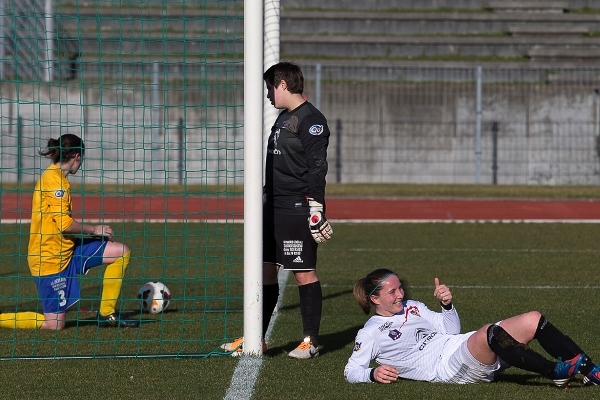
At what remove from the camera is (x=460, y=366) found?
225 inches

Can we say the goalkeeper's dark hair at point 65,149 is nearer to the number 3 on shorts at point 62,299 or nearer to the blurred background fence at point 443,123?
the number 3 on shorts at point 62,299

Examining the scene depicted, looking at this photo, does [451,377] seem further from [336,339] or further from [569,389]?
[336,339]

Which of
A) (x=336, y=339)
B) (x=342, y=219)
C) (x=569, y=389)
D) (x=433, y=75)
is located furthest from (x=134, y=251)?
(x=433, y=75)

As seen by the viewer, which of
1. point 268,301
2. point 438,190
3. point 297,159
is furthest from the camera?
point 438,190

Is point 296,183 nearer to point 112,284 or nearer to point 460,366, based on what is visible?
point 460,366

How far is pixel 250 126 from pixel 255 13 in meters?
0.73

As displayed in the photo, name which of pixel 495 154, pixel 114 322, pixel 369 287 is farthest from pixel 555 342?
pixel 495 154

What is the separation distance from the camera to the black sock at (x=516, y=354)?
5.38m

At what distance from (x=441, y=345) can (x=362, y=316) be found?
237 cm

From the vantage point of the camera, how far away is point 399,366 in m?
5.89

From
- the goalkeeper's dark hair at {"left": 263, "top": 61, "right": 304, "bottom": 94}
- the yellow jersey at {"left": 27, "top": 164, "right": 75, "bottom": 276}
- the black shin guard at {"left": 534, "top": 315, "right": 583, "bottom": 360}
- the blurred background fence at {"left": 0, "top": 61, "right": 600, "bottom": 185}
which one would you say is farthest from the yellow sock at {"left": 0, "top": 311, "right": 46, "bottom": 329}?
the blurred background fence at {"left": 0, "top": 61, "right": 600, "bottom": 185}

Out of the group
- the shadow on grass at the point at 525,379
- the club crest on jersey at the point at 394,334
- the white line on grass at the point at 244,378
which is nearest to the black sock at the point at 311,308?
the white line on grass at the point at 244,378

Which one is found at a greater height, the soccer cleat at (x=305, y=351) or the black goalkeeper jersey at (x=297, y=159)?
the black goalkeeper jersey at (x=297, y=159)

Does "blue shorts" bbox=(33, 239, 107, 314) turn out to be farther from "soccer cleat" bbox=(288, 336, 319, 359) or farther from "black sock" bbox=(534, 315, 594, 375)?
"black sock" bbox=(534, 315, 594, 375)
